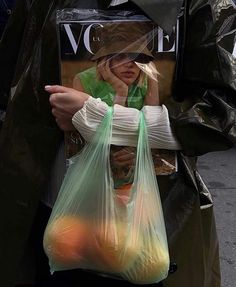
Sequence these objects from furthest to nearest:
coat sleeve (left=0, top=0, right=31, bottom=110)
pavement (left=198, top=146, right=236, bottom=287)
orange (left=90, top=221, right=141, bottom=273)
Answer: pavement (left=198, top=146, right=236, bottom=287) → coat sleeve (left=0, top=0, right=31, bottom=110) → orange (left=90, top=221, right=141, bottom=273)

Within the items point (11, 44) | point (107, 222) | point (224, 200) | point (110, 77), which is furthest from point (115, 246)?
point (224, 200)

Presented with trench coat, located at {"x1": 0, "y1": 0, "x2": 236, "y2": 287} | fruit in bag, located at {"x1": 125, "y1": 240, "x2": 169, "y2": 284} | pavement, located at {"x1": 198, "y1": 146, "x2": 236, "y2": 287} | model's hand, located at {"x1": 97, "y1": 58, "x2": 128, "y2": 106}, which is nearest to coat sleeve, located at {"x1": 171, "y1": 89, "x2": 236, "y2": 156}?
trench coat, located at {"x1": 0, "y1": 0, "x2": 236, "y2": 287}

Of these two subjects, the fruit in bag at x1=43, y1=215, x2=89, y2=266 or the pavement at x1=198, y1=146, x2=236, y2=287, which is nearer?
the fruit in bag at x1=43, y1=215, x2=89, y2=266

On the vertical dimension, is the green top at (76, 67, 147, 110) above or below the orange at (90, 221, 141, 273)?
above

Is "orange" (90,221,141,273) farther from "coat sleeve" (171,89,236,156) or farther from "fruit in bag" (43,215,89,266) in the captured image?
"coat sleeve" (171,89,236,156)

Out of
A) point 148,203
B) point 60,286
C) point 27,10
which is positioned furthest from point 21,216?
point 27,10

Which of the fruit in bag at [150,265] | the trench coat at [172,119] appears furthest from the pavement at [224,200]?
the fruit in bag at [150,265]

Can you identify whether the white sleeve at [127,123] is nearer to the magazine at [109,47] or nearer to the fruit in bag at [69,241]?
the magazine at [109,47]

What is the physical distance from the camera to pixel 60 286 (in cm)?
174

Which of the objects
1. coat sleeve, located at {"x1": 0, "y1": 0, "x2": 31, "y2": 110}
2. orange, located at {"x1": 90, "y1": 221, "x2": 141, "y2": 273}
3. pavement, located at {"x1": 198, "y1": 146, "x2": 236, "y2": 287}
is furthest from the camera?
pavement, located at {"x1": 198, "y1": 146, "x2": 236, "y2": 287}

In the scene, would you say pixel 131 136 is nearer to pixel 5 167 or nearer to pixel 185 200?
pixel 185 200

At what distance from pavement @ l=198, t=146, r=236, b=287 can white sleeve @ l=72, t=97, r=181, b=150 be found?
1.87 m

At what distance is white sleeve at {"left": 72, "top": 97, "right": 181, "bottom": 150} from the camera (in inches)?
57.7

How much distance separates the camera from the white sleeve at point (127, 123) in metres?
1.46
